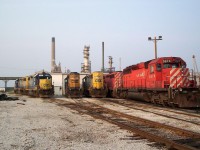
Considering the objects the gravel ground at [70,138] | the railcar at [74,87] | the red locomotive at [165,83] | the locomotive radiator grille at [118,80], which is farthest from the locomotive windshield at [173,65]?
the railcar at [74,87]

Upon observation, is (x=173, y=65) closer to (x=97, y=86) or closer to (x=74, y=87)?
(x=97, y=86)

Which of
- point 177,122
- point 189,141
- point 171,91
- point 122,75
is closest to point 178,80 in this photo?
point 171,91

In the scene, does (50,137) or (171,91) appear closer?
(50,137)

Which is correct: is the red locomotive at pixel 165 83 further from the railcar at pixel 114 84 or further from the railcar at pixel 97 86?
the railcar at pixel 97 86

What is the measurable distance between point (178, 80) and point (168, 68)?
4.51 ft

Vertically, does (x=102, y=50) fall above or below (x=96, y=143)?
above

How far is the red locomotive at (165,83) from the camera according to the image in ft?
53.3

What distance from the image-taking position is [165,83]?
1814cm

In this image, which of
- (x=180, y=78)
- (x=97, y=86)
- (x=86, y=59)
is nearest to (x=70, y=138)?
(x=180, y=78)

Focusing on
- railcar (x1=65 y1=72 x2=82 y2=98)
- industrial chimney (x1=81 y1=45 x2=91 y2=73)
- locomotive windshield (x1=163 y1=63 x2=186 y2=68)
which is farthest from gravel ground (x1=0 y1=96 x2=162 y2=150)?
industrial chimney (x1=81 y1=45 x2=91 y2=73)

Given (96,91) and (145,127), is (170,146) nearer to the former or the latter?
(145,127)

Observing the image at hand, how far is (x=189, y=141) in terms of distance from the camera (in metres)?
7.17

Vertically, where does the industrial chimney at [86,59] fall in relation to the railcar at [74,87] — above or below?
above

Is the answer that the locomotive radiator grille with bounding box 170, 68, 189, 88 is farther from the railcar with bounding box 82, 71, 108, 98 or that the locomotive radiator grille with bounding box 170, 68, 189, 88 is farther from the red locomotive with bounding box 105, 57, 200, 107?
the railcar with bounding box 82, 71, 108, 98
